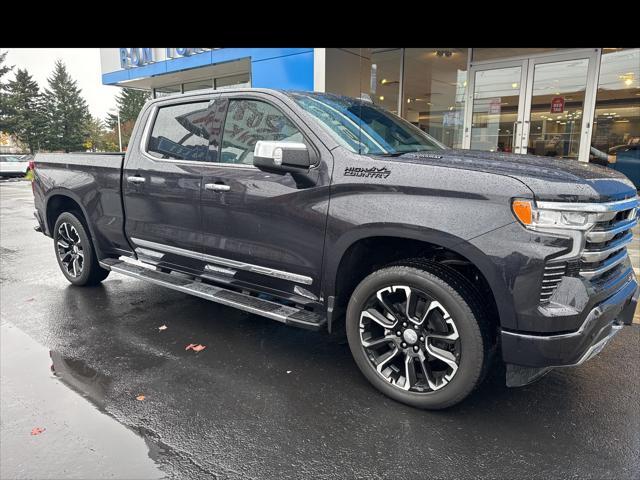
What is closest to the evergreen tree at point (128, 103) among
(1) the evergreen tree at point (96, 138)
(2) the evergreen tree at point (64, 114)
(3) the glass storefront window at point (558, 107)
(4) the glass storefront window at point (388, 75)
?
(1) the evergreen tree at point (96, 138)

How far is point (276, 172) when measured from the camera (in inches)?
127

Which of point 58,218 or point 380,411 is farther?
point 58,218

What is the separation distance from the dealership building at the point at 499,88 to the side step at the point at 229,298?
5776mm

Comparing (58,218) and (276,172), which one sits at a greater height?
(276,172)

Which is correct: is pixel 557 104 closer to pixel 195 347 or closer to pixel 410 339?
pixel 410 339

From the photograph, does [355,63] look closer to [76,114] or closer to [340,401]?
[340,401]

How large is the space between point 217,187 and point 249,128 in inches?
21.2

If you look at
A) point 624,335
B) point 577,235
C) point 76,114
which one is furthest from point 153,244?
point 76,114

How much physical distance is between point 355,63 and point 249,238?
1007 cm

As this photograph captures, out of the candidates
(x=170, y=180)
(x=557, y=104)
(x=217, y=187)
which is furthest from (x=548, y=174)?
(x=557, y=104)

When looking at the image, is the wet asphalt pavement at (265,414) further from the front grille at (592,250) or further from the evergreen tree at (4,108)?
the evergreen tree at (4,108)

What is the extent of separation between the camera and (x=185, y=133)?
4.23 meters

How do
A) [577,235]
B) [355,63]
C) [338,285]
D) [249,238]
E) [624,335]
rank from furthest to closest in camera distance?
[355,63], [624,335], [249,238], [338,285], [577,235]

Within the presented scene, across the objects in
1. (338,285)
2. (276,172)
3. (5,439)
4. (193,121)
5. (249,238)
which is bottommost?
(5,439)
